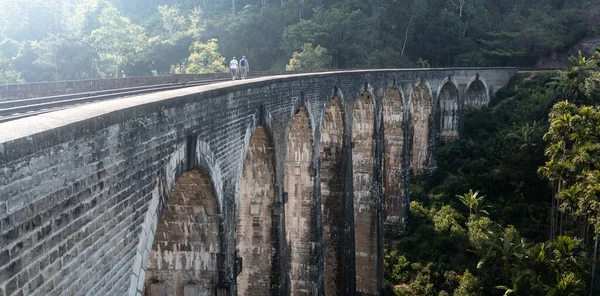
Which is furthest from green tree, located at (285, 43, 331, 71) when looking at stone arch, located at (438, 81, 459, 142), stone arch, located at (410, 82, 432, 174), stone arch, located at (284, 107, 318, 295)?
stone arch, located at (284, 107, 318, 295)

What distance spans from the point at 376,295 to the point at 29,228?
60.2 ft

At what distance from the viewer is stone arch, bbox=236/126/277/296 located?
1251 centimetres

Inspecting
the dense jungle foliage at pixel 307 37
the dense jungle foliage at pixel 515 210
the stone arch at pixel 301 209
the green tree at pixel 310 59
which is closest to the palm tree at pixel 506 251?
the dense jungle foliage at pixel 515 210

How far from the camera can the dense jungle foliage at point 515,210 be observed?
1767cm

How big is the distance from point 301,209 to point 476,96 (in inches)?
1117

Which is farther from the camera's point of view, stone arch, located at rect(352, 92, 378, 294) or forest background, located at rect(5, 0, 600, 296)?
stone arch, located at rect(352, 92, 378, 294)

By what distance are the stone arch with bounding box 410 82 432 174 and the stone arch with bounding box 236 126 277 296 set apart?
17332mm

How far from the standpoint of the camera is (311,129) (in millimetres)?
14938

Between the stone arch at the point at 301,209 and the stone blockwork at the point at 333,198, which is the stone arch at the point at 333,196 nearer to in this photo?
the stone blockwork at the point at 333,198

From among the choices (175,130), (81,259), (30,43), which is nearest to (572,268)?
(175,130)

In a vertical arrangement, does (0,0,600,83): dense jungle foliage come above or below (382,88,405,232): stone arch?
above

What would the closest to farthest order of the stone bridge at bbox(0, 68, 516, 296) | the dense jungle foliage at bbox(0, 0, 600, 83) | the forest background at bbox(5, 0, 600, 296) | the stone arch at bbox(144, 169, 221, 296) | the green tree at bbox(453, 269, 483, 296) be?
1. the stone bridge at bbox(0, 68, 516, 296)
2. the stone arch at bbox(144, 169, 221, 296)
3. the forest background at bbox(5, 0, 600, 296)
4. the green tree at bbox(453, 269, 483, 296)
5. the dense jungle foliage at bbox(0, 0, 600, 83)

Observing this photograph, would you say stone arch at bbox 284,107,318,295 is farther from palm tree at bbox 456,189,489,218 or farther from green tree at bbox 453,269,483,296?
palm tree at bbox 456,189,489,218

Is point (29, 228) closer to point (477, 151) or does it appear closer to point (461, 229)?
point (461, 229)
